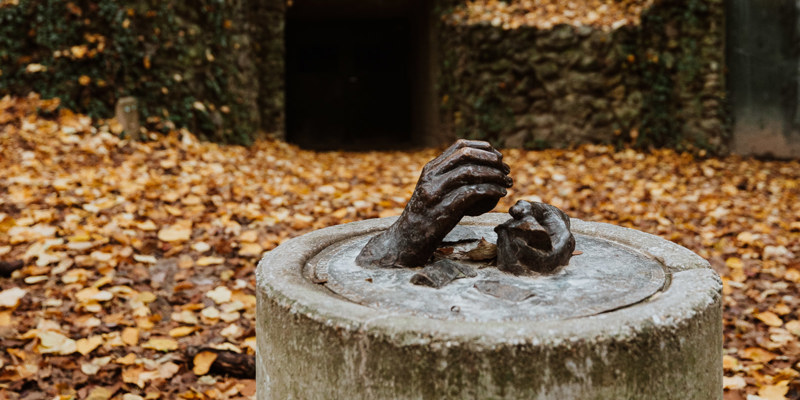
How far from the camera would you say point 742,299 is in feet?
9.61

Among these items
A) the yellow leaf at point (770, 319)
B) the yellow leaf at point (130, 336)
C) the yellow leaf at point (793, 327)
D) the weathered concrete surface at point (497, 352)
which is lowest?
the yellow leaf at point (793, 327)

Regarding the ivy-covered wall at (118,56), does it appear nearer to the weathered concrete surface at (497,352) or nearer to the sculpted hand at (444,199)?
the sculpted hand at (444,199)

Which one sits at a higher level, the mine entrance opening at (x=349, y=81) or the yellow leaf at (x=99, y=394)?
the mine entrance opening at (x=349, y=81)

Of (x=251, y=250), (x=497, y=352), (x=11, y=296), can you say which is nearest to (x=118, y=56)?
(x=251, y=250)

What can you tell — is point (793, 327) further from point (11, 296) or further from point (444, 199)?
point (11, 296)

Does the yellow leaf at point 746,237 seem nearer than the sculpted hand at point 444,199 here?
No

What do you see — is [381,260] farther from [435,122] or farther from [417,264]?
[435,122]

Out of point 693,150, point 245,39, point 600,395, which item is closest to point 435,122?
point 245,39

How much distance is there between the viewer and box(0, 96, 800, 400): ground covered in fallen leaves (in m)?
2.30

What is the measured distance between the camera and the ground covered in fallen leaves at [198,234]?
7.54 ft

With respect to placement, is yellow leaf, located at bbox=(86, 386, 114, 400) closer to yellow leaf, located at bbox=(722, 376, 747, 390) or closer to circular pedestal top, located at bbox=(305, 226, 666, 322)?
circular pedestal top, located at bbox=(305, 226, 666, 322)

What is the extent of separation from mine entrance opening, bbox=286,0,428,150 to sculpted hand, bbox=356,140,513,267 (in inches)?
328

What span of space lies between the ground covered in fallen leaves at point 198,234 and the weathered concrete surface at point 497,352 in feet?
3.48

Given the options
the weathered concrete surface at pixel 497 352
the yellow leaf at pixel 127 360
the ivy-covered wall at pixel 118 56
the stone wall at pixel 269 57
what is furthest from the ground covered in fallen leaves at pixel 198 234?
the stone wall at pixel 269 57
